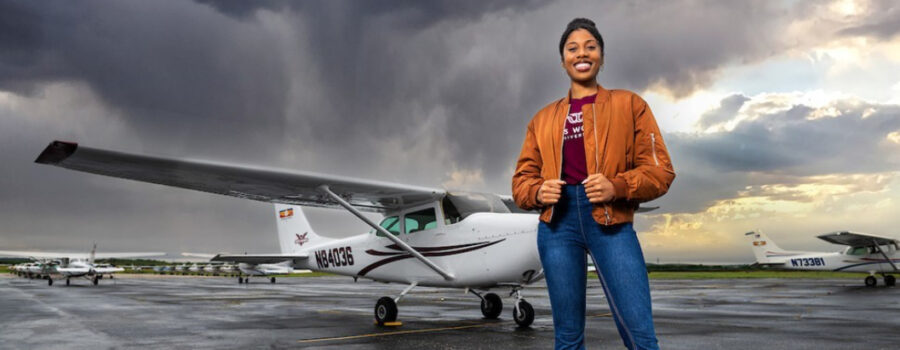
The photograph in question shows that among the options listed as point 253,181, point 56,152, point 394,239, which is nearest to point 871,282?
point 394,239

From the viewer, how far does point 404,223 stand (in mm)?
9680

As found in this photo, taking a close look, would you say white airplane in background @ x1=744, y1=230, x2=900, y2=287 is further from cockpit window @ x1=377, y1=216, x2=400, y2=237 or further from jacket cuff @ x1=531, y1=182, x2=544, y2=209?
jacket cuff @ x1=531, y1=182, x2=544, y2=209

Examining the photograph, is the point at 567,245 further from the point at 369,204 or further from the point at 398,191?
the point at 369,204

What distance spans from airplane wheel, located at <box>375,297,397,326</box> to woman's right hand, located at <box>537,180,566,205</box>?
284 inches

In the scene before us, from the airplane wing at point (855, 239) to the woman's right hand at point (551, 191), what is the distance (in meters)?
28.7

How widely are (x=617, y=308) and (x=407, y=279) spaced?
769 cm

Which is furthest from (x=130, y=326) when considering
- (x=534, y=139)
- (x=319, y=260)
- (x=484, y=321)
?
(x=534, y=139)

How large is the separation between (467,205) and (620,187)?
7070 mm

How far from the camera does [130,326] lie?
8.73 metres

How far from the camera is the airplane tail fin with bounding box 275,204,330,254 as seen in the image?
14047 mm

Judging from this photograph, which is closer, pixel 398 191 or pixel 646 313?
pixel 646 313

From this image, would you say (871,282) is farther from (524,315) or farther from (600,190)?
(600,190)

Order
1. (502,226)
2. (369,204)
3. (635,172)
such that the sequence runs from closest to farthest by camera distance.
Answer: (635,172), (502,226), (369,204)

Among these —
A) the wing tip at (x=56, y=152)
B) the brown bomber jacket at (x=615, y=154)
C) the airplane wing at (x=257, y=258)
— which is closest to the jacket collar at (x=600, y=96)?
the brown bomber jacket at (x=615, y=154)
